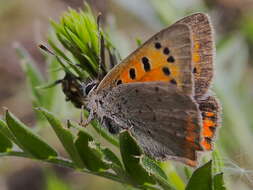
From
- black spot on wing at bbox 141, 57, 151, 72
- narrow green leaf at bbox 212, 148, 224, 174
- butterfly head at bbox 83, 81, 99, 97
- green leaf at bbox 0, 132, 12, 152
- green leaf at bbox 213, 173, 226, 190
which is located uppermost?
black spot on wing at bbox 141, 57, 151, 72

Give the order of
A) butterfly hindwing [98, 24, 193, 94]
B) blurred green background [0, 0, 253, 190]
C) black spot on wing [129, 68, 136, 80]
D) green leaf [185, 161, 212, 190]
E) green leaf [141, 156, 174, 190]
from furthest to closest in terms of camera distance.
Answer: blurred green background [0, 0, 253, 190] < black spot on wing [129, 68, 136, 80] < butterfly hindwing [98, 24, 193, 94] < green leaf [141, 156, 174, 190] < green leaf [185, 161, 212, 190]

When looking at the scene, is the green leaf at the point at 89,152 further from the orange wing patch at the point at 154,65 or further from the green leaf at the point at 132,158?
the orange wing patch at the point at 154,65

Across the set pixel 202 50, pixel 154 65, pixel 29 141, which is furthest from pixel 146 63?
pixel 29 141

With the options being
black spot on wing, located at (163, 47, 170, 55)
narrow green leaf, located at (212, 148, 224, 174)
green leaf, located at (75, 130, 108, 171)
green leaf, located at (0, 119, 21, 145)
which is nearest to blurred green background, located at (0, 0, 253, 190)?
narrow green leaf, located at (212, 148, 224, 174)

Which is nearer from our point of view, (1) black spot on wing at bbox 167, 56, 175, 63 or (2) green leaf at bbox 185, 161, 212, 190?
(2) green leaf at bbox 185, 161, 212, 190

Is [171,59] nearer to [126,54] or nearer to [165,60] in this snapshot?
[165,60]

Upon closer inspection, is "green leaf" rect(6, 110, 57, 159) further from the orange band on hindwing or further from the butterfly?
the orange band on hindwing

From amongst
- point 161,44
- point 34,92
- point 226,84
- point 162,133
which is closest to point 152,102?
point 162,133

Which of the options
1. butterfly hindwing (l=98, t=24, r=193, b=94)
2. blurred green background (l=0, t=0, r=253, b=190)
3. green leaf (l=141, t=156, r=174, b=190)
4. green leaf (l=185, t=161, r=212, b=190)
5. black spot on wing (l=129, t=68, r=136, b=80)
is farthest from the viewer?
blurred green background (l=0, t=0, r=253, b=190)
